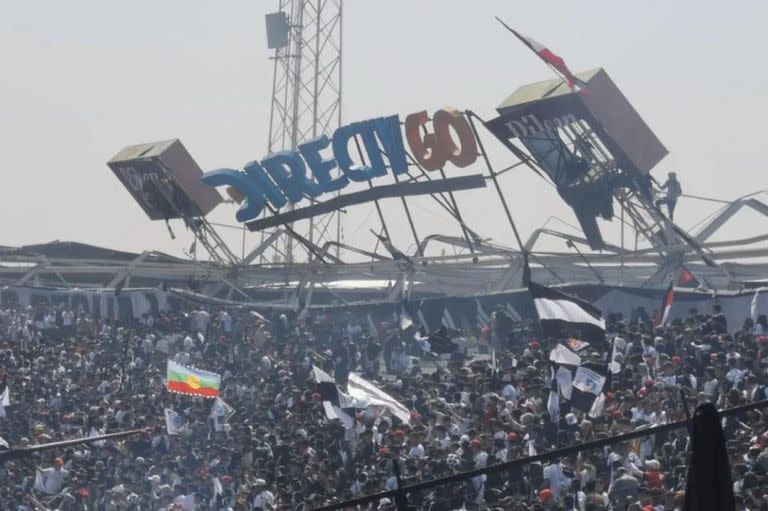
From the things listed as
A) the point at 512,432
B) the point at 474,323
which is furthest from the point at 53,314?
the point at 512,432

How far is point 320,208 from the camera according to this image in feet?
98.9

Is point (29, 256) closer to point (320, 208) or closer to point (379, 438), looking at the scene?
point (320, 208)

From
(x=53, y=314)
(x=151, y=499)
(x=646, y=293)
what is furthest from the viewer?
(x=53, y=314)

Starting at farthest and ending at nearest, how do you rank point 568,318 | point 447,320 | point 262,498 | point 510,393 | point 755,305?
point 447,320 < point 755,305 < point 510,393 < point 262,498 < point 568,318

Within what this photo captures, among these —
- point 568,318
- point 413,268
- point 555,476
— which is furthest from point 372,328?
point 555,476

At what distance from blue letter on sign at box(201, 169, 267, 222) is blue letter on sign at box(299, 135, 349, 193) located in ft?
5.27

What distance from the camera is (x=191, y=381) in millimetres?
23344

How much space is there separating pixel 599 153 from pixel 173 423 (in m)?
8.73

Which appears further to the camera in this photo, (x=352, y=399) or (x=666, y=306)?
(x=666, y=306)

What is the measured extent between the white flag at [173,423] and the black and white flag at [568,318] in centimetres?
867

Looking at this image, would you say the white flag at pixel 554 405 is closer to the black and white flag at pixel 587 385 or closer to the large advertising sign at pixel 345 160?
the black and white flag at pixel 587 385

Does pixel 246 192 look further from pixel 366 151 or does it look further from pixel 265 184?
pixel 366 151

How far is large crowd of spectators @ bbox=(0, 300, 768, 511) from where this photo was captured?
44.8 ft

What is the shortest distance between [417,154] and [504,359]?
752 cm
